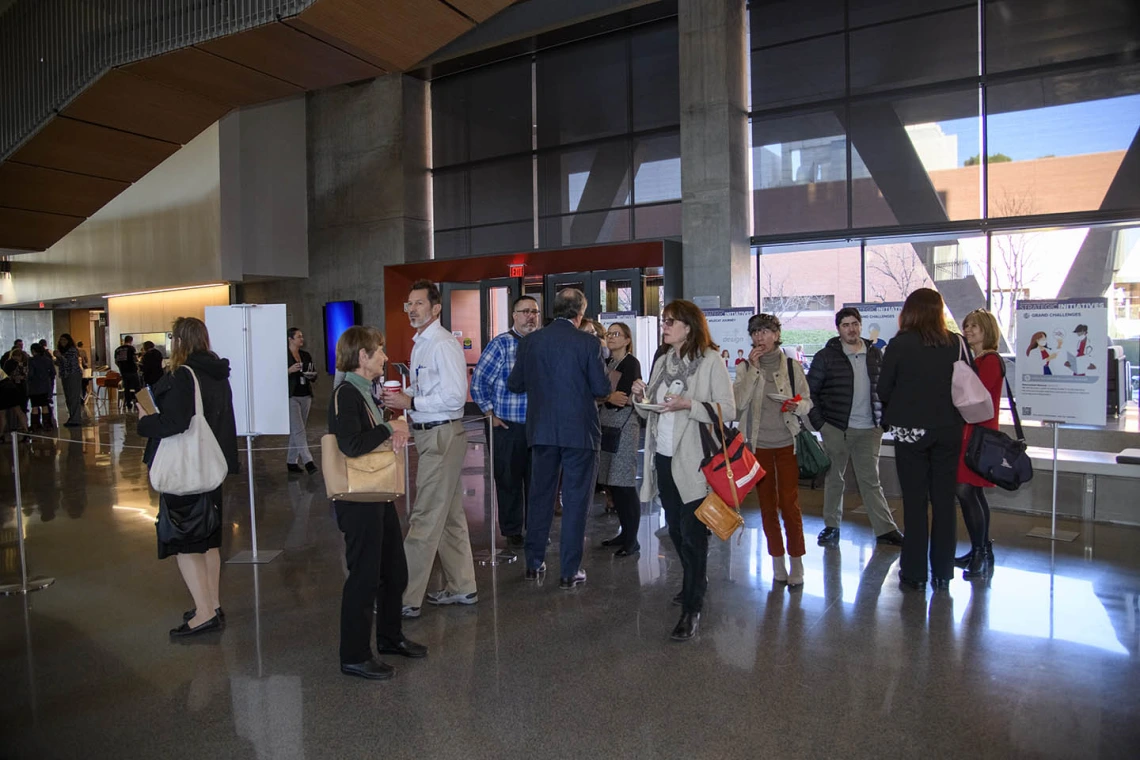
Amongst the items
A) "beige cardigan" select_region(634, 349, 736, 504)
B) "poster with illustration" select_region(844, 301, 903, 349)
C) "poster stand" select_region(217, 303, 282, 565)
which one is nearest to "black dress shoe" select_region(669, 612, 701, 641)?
Result: "beige cardigan" select_region(634, 349, 736, 504)

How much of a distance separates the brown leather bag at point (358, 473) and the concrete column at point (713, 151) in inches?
360

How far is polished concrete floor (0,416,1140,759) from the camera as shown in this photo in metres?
3.02

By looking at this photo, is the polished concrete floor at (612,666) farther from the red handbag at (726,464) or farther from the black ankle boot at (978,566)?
the red handbag at (726,464)

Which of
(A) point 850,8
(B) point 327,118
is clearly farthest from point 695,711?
(B) point 327,118

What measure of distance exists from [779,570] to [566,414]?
1716 mm

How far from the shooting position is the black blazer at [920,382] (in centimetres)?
457

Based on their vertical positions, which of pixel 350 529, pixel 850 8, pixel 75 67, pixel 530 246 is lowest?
pixel 350 529

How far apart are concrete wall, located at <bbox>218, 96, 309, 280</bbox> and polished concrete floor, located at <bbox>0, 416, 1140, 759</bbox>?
11737 mm

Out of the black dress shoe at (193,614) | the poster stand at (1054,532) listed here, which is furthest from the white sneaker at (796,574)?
the black dress shoe at (193,614)

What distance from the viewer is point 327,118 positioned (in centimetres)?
1720

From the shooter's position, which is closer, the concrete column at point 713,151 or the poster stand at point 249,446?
the poster stand at point 249,446

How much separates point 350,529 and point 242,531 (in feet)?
12.1

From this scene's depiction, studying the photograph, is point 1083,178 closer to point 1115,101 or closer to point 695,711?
point 1115,101

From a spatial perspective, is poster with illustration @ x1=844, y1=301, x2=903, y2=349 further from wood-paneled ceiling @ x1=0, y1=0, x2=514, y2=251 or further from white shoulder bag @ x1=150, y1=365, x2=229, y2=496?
white shoulder bag @ x1=150, y1=365, x2=229, y2=496
